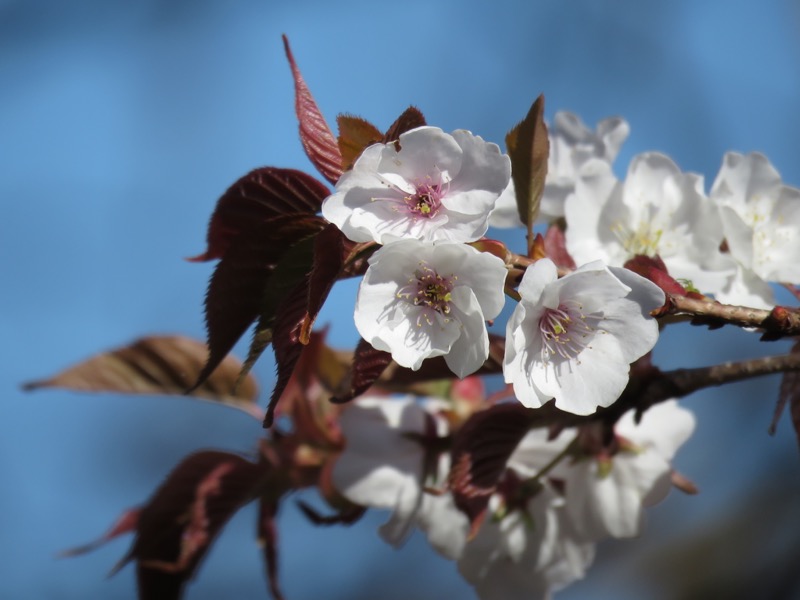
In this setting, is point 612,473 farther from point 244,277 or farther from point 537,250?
point 244,277

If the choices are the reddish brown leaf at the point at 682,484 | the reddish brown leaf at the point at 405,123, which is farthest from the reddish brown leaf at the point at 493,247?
the reddish brown leaf at the point at 682,484

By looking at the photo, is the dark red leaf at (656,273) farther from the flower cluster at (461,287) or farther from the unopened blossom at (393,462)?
the unopened blossom at (393,462)

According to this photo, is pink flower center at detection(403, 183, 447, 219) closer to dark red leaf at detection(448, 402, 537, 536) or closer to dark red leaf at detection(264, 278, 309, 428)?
dark red leaf at detection(264, 278, 309, 428)

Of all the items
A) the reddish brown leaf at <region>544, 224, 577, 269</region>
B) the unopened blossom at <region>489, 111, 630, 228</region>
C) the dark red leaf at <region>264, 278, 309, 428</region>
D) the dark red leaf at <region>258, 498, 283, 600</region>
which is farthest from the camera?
the dark red leaf at <region>258, 498, 283, 600</region>

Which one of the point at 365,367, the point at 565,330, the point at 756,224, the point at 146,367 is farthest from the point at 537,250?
the point at 146,367

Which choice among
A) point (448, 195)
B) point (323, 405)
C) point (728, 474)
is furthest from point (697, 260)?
point (728, 474)

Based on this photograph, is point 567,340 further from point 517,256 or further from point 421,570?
point 421,570

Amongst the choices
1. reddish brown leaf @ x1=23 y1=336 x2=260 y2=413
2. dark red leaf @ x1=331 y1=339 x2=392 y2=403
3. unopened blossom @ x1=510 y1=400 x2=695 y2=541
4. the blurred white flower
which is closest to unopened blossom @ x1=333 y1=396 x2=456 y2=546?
the blurred white flower
